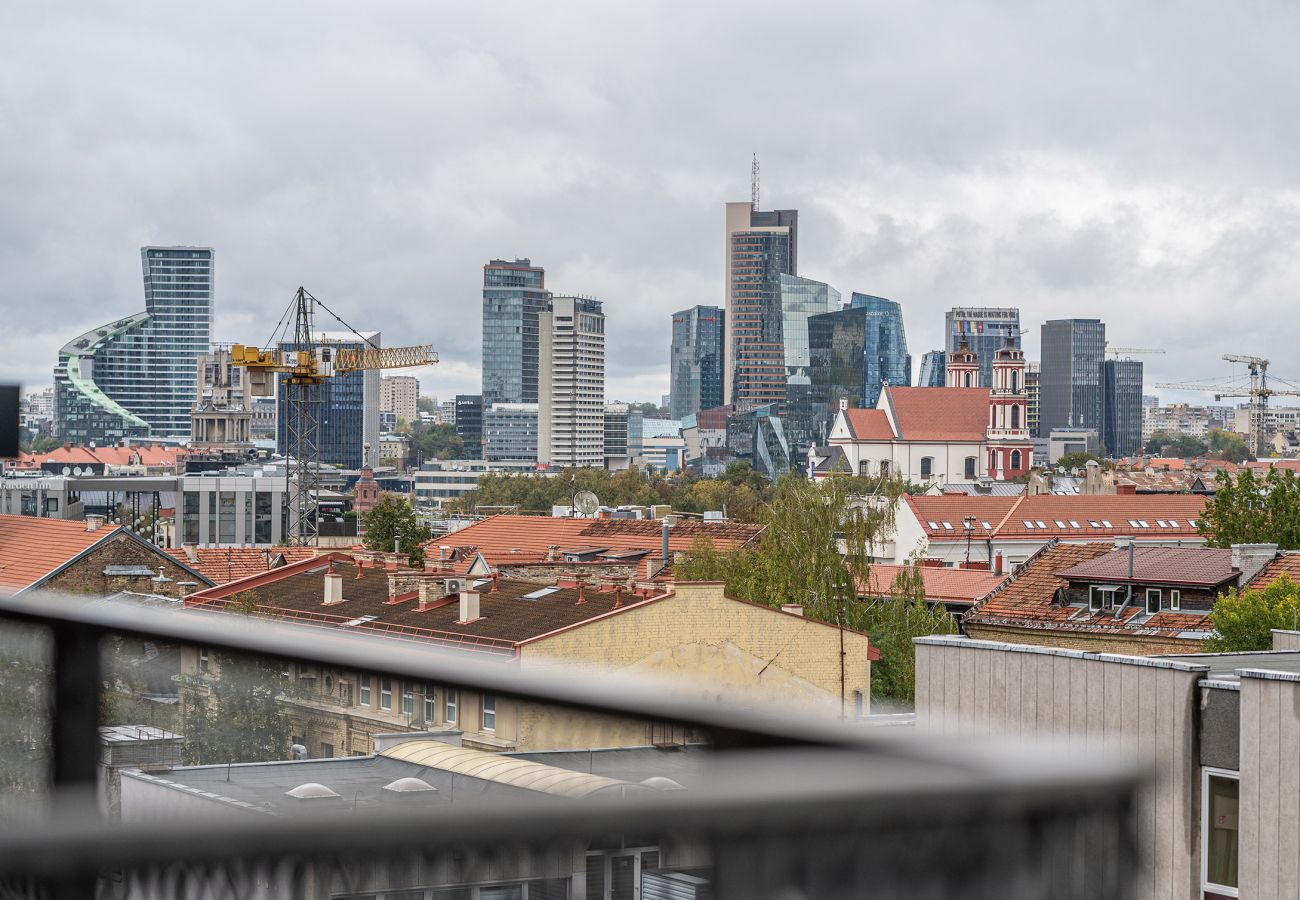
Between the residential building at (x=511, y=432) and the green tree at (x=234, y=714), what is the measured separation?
181 m

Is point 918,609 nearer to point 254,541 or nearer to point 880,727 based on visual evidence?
point 880,727

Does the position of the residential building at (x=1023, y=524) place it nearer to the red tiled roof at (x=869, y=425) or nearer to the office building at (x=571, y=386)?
the red tiled roof at (x=869, y=425)

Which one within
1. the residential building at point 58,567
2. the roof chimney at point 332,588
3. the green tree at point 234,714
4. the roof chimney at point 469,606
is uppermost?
the green tree at point 234,714

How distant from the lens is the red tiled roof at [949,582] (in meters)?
32.2

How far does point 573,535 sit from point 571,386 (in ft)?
465

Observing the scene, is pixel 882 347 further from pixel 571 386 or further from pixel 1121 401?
pixel 571 386

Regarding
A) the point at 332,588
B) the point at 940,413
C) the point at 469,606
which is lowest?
the point at 469,606

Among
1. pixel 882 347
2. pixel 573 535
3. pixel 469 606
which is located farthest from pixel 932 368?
pixel 469 606

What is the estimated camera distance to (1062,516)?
51938 millimetres

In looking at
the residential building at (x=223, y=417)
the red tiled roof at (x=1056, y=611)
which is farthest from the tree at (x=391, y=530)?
the residential building at (x=223, y=417)

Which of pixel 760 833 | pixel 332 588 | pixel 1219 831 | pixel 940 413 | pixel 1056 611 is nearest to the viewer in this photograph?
pixel 760 833

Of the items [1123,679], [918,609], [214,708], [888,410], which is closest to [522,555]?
[918,609]

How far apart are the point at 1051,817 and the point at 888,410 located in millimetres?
88854

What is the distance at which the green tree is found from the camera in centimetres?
100
